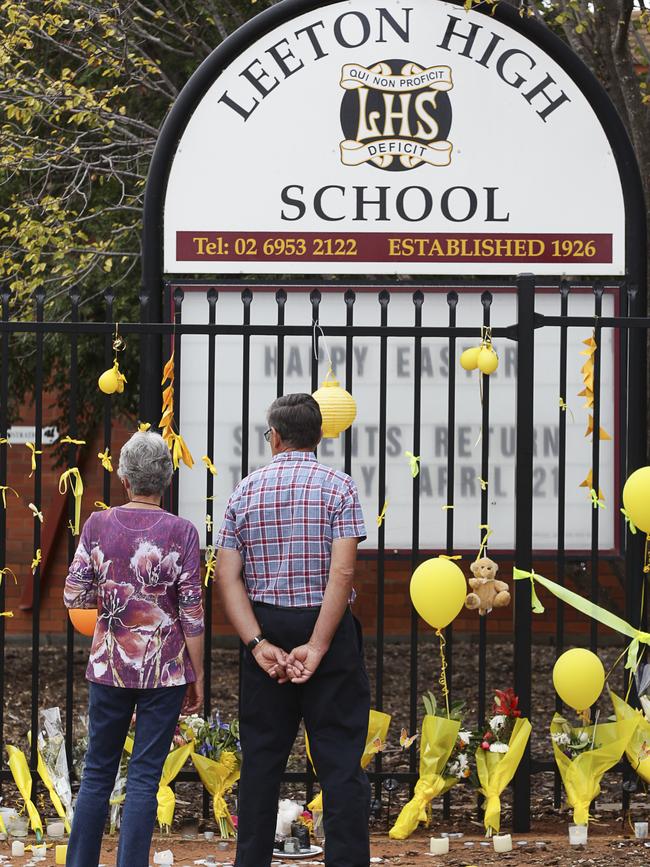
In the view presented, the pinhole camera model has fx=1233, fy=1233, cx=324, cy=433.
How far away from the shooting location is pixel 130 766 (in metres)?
4.11

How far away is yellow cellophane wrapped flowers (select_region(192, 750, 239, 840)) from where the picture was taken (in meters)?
5.09

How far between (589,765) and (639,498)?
1.23m

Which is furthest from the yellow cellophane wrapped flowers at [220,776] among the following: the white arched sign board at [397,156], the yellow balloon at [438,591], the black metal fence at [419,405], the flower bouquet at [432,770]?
the white arched sign board at [397,156]

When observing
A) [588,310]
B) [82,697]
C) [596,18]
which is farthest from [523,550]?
[82,697]

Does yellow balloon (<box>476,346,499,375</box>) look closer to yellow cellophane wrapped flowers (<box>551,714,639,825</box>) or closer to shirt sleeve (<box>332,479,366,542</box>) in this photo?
shirt sleeve (<box>332,479,366,542</box>)

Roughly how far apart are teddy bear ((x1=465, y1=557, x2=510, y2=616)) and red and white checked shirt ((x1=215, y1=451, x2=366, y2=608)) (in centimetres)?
119

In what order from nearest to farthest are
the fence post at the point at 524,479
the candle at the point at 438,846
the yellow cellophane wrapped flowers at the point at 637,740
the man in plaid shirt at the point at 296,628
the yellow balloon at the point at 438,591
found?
the man in plaid shirt at the point at 296,628 < the yellow balloon at the point at 438,591 < the candle at the point at 438,846 < the yellow cellophane wrapped flowers at the point at 637,740 < the fence post at the point at 524,479

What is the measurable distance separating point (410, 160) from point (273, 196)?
669mm

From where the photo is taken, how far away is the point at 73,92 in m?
7.57

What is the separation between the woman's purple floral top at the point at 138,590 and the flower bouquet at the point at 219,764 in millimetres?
1152

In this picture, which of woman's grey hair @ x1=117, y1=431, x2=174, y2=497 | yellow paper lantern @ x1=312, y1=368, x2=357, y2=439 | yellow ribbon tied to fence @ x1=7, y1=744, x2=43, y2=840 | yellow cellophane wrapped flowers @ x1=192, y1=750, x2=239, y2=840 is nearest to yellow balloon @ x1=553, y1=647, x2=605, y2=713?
yellow paper lantern @ x1=312, y1=368, x2=357, y2=439

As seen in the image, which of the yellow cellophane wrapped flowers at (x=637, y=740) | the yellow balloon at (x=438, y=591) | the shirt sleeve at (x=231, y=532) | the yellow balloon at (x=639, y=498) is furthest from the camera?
the yellow cellophane wrapped flowers at (x=637, y=740)

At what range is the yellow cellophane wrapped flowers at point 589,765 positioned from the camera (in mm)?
5074

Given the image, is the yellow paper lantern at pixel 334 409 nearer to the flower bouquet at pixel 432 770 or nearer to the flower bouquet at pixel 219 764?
the flower bouquet at pixel 432 770
